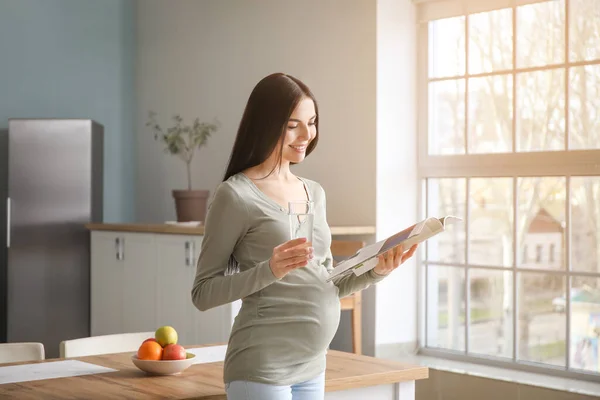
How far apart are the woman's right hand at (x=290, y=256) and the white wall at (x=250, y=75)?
2.90 meters

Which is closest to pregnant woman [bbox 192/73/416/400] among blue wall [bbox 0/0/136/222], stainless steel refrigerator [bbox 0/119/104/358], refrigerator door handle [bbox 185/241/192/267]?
refrigerator door handle [bbox 185/241/192/267]

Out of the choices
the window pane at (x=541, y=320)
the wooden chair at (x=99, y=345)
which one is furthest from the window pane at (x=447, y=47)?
the wooden chair at (x=99, y=345)

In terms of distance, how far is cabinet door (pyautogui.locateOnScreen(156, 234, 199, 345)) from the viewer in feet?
15.6

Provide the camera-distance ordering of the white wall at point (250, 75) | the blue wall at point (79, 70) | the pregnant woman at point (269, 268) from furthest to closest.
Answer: the blue wall at point (79, 70) → the white wall at point (250, 75) → the pregnant woman at point (269, 268)

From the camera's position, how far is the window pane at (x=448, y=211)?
15.0ft

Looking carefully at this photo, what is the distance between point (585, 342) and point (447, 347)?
0.84 metres

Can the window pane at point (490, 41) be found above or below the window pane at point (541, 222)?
above

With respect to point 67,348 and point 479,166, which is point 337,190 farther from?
point 67,348

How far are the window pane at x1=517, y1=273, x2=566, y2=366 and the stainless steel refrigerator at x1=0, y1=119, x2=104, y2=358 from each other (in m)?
2.90

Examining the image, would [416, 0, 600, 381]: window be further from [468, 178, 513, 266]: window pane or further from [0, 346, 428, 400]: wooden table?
[0, 346, 428, 400]: wooden table

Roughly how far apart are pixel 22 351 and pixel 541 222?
247 cm

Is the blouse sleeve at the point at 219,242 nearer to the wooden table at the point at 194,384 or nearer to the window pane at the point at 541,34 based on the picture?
the wooden table at the point at 194,384

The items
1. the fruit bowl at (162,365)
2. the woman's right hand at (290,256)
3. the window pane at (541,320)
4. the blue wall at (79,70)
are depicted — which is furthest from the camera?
the blue wall at (79,70)

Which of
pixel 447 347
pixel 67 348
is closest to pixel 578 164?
pixel 447 347
